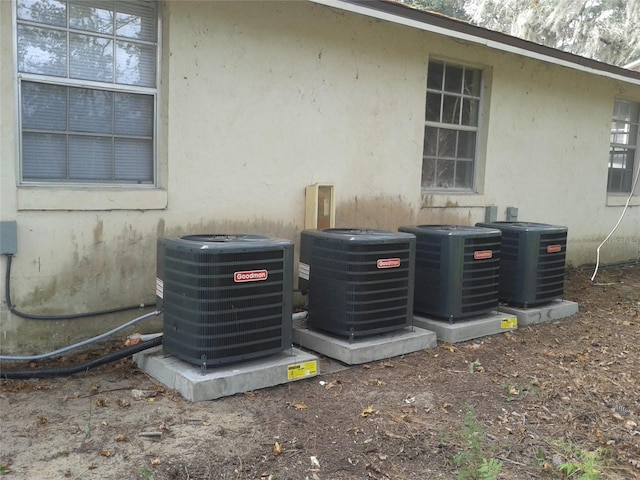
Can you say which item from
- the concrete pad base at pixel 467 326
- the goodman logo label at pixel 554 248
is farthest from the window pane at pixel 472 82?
the concrete pad base at pixel 467 326

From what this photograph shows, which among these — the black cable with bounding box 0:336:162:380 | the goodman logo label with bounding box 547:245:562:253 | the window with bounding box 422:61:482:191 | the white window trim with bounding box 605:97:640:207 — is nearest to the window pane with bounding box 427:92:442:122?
the window with bounding box 422:61:482:191

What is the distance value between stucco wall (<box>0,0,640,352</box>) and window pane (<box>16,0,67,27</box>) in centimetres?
16

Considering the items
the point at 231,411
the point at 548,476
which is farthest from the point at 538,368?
the point at 231,411

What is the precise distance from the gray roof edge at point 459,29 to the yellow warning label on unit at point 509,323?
306cm

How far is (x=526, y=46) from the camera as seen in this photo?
22.6ft

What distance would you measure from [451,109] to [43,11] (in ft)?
16.1

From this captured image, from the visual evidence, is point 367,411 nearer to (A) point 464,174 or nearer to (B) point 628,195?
(A) point 464,174

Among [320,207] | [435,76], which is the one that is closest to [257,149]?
[320,207]

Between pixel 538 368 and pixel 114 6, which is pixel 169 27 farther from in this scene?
A: pixel 538 368

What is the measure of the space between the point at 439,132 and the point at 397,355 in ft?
11.5

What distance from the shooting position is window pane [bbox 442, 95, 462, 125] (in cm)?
733

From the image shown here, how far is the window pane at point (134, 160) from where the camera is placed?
15.8ft

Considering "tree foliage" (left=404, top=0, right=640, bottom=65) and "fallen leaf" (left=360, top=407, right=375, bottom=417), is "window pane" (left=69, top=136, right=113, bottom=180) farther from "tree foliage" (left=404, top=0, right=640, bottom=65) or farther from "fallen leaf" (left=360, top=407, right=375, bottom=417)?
"tree foliage" (left=404, top=0, right=640, bottom=65)

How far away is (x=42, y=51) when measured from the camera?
4355 millimetres
